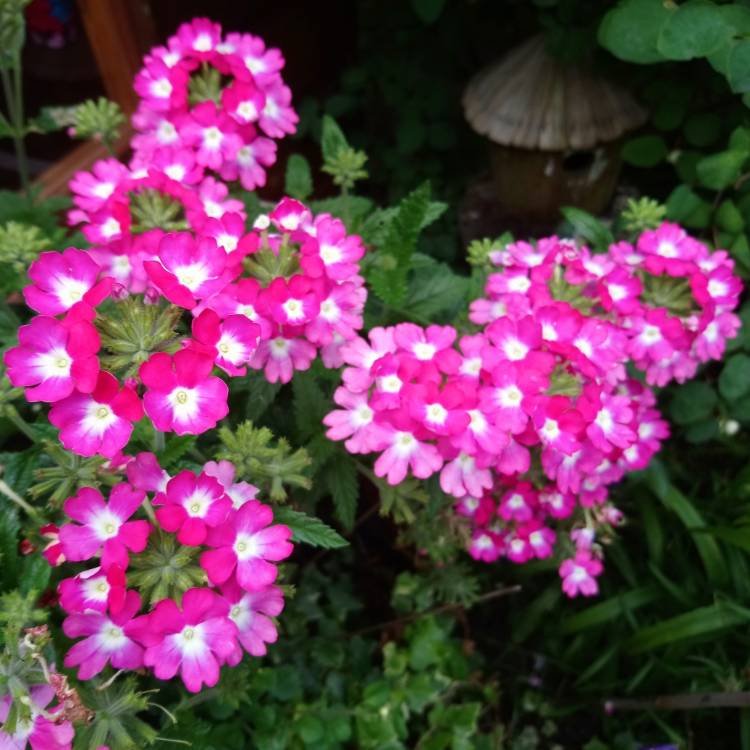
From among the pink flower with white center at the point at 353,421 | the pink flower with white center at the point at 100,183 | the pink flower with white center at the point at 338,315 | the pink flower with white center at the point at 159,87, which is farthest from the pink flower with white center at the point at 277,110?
the pink flower with white center at the point at 353,421

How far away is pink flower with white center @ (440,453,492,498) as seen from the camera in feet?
3.34

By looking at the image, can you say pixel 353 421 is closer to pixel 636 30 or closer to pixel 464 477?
pixel 464 477

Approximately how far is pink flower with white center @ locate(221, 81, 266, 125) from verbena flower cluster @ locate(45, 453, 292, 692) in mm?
582

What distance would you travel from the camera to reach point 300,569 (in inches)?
66.7

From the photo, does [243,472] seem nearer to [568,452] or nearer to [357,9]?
[568,452]

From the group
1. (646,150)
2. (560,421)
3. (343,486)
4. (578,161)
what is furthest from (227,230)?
(578,161)

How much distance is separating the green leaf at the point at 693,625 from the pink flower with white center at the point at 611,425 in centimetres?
57

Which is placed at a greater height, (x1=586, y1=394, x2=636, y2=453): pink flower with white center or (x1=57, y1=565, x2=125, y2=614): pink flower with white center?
(x1=57, y1=565, x2=125, y2=614): pink flower with white center

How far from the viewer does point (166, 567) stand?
2.75ft

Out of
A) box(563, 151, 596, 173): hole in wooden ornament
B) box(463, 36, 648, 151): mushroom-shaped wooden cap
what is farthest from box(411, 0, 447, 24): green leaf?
box(563, 151, 596, 173): hole in wooden ornament

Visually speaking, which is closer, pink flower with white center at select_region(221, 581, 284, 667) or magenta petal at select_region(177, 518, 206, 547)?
magenta petal at select_region(177, 518, 206, 547)

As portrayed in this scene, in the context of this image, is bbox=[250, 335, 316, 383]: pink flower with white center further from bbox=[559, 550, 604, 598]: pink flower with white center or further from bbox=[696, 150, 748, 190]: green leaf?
bbox=[696, 150, 748, 190]: green leaf

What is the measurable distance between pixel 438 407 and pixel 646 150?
114 cm

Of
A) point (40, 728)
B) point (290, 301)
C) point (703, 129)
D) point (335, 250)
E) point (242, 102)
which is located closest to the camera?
point (40, 728)
